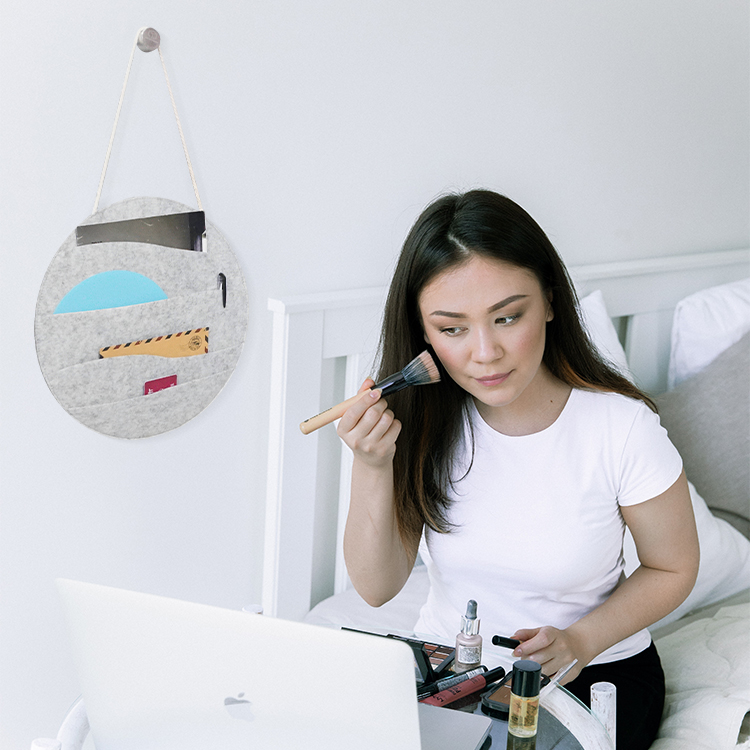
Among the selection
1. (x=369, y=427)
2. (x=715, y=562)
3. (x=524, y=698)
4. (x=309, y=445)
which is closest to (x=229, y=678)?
(x=524, y=698)

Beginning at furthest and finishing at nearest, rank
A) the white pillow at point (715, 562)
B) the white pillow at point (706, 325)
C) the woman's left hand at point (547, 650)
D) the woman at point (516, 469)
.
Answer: the white pillow at point (706, 325)
the white pillow at point (715, 562)
the woman at point (516, 469)
the woman's left hand at point (547, 650)

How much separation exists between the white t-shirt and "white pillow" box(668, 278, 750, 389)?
792 millimetres

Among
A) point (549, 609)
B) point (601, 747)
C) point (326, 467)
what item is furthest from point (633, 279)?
point (601, 747)

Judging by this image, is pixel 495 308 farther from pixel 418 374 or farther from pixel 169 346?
pixel 169 346

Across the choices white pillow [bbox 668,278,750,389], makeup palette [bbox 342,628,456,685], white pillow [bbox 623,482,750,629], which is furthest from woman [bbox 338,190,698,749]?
white pillow [bbox 668,278,750,389]

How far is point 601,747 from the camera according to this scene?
2.47 ft

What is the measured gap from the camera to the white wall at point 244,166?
1.10 meters

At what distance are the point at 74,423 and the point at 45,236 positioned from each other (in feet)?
0.79

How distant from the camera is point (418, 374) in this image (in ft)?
3.20

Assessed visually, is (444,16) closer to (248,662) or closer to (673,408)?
(673,408)

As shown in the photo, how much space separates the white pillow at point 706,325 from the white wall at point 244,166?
209mm

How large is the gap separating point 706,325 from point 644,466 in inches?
34.0

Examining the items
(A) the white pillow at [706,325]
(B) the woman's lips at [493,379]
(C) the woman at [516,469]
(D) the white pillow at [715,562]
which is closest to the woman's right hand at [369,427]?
(C) the woman at [516,469]

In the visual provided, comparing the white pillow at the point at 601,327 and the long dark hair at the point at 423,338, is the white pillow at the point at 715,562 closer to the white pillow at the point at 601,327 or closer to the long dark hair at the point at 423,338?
the white pillow at the point at 601,327
